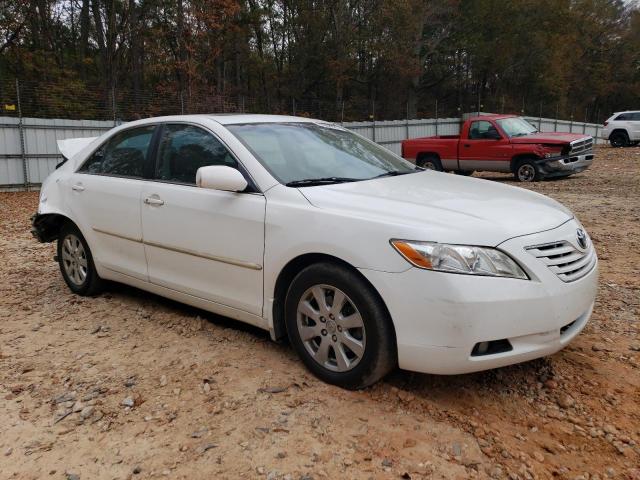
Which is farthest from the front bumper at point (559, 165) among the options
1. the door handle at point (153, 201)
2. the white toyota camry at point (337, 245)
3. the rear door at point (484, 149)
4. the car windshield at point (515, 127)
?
the door handle at point (153, 201)

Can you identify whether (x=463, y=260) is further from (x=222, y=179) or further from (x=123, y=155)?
(x=123, y=155)

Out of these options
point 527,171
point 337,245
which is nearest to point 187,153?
point 337,245

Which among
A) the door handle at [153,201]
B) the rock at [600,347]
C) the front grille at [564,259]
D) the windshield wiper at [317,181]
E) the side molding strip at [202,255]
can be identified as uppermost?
the windshield wiper at [317,181]

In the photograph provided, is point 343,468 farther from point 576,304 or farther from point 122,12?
point 122,12

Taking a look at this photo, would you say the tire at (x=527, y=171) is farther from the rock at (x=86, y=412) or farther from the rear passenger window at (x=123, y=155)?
the rock at (x=86, y=412)

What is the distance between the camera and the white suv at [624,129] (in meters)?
24.0

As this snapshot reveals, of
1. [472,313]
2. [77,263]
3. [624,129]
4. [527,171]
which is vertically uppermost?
[624,129]

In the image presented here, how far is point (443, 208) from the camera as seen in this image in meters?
3.01

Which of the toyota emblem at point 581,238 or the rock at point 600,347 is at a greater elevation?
the toyota emblem at point 581,238

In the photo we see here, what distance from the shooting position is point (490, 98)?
44.3 metres

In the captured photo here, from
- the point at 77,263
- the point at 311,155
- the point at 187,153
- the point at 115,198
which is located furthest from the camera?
the point at 77,263

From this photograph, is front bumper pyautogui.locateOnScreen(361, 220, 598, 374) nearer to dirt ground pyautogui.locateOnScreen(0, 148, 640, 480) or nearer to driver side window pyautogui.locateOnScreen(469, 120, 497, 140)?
dirt ground pyautogui.locateOnScreen(0, 148, 640, 480)

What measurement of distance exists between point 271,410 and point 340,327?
0.57m

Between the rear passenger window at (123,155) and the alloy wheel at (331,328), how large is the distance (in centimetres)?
191
